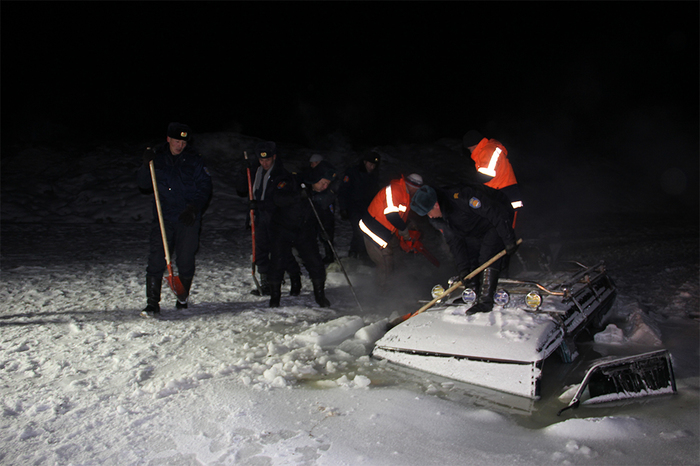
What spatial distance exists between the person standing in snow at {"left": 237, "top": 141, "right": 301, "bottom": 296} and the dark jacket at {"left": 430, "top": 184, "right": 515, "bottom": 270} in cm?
169

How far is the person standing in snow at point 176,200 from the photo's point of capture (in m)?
4.46

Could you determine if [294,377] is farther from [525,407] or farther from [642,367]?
[642,367]

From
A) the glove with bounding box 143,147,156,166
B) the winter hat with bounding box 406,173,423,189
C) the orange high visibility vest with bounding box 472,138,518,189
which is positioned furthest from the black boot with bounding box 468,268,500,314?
the glove with bounding box 143,147,156,166

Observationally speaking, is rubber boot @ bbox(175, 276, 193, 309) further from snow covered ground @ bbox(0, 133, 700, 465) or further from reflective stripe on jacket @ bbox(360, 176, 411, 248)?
reflective stripe on jacket @ bbox(360, 176, 411, 248)

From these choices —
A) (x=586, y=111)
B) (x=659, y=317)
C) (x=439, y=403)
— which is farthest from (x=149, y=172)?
(x=586, y=111)

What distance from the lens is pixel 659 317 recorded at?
4.60 metres

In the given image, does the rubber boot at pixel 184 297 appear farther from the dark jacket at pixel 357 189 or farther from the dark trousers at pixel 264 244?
the dark jacket at pixel 357 189

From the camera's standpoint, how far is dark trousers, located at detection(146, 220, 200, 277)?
14.6 feet

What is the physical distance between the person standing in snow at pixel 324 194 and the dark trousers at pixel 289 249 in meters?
0.31

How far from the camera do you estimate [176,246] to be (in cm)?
466

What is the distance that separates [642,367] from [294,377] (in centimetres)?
221

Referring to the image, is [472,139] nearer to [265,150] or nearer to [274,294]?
[265,150]

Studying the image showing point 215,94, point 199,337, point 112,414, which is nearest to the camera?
point 112,414

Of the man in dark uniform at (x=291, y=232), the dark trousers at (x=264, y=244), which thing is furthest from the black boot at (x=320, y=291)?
the dark trousers at (x=264, y=244)
